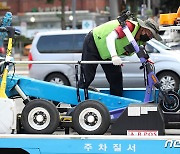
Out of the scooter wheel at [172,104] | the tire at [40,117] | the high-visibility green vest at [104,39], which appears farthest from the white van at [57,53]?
the tire at [40,117]

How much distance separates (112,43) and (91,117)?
3.08 ft

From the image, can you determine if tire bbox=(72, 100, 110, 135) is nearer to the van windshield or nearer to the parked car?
the parked car

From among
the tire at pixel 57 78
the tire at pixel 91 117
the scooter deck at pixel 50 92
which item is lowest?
the tire at pixel 57 78

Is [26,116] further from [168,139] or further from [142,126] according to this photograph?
[168,139]

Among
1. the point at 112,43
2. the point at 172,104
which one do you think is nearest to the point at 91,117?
the point at 112,43

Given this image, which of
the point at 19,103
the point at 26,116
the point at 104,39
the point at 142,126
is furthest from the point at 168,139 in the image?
the point at 19,103

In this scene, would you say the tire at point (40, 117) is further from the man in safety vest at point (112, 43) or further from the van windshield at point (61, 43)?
the van windshield at point (61, 43)

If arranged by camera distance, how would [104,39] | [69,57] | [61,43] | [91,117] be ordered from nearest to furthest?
[91,117]
[104,39]
[69,57]
[61,43]

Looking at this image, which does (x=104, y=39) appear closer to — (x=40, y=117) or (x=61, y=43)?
(x=40, y=117)

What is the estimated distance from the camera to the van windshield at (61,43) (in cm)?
1511

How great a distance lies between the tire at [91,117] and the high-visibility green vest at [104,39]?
101 centimetres

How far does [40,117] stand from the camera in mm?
5266

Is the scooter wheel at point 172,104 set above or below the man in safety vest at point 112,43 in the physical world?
below

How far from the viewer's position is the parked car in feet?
47.2
